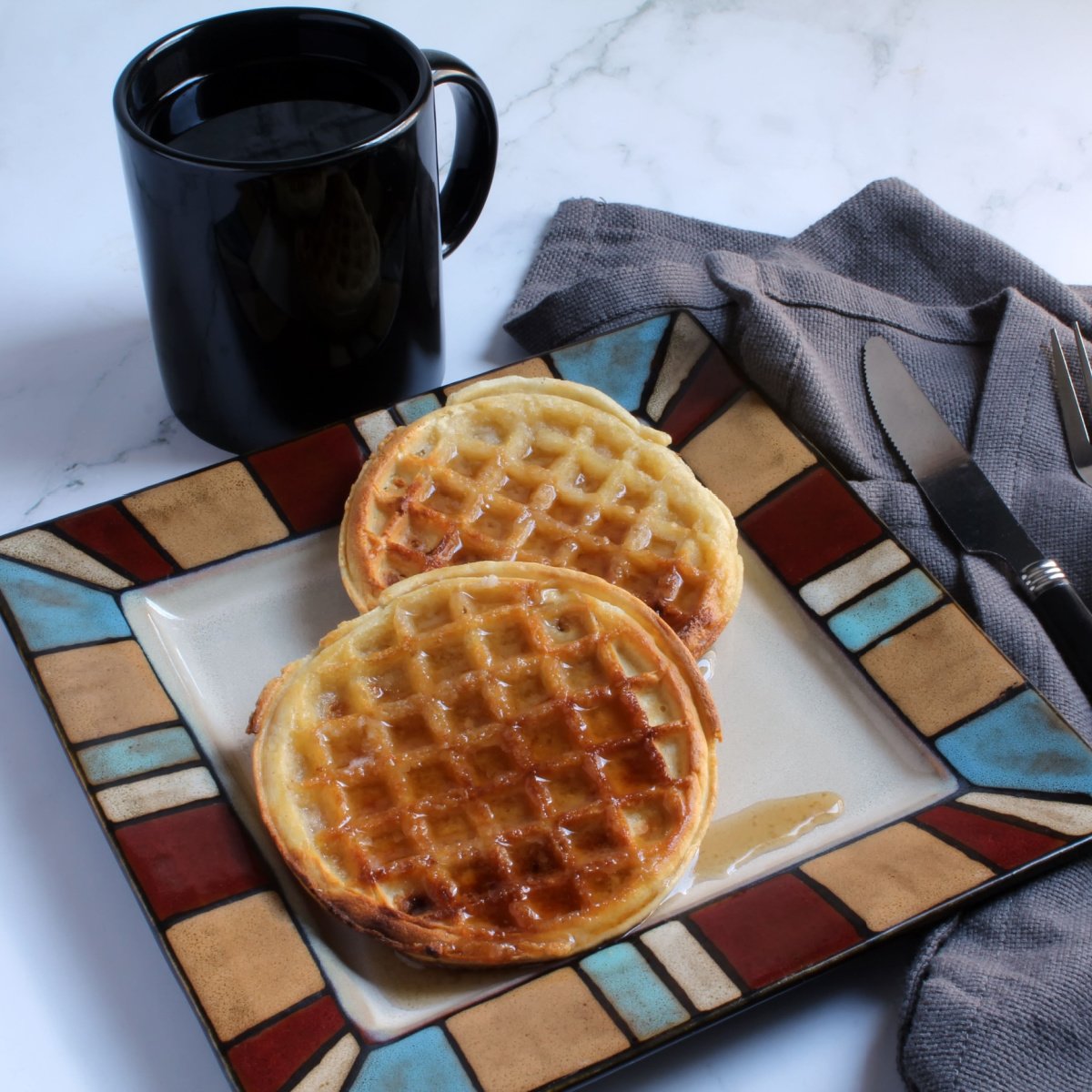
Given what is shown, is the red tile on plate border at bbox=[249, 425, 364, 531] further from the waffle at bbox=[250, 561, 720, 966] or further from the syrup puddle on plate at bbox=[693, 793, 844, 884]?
the syrup puddle on plate at bbox=[693, 793, 844, 884]

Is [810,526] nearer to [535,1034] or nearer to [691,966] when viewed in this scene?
[691,966]

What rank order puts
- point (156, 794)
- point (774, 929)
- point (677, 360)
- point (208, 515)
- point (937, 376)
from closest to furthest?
point (774, 929) < point (156, 794) < point (208, 515) < point (677, 360) < point (937, 376)

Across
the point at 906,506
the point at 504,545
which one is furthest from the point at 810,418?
the point at 504,545

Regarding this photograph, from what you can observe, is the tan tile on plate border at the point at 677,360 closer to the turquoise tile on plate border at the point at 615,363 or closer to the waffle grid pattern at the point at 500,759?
the turquoise tile on plate border at the point at 615,363

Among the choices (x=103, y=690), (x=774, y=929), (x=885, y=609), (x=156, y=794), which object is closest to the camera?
(x=774, y=929)

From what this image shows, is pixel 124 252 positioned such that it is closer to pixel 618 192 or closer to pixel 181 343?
pixel 181 343

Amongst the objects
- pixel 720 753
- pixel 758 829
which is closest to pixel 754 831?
pixel 758 829

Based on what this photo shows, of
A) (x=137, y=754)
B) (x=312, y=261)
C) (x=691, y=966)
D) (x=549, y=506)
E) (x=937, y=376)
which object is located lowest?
(x=137, y=754)
